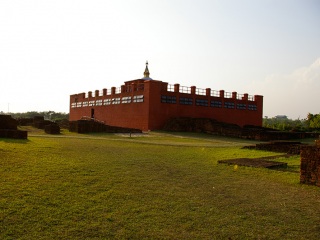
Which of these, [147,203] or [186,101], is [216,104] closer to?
[186,101]

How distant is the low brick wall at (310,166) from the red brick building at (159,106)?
2200 cm

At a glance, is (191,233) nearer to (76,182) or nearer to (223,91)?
(76,182)

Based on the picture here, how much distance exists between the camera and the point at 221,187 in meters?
5.99

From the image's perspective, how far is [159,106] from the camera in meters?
28.8

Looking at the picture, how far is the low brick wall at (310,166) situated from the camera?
6.27 meters

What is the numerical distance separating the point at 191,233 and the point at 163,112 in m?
25.4

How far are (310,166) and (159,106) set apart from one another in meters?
22.7

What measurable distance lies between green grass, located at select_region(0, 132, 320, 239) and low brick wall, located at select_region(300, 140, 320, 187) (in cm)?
28

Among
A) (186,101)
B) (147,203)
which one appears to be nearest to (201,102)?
(186,101)

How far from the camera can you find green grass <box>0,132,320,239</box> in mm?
3754

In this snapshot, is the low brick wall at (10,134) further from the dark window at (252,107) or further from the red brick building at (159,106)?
the dark window at (252,107)

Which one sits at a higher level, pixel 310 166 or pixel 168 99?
pixel 168 99

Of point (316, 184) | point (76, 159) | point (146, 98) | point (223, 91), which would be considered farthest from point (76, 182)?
point (223, 91)

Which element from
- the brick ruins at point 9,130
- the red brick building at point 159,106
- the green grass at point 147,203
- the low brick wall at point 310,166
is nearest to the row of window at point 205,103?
the red brick building at point 159,106
